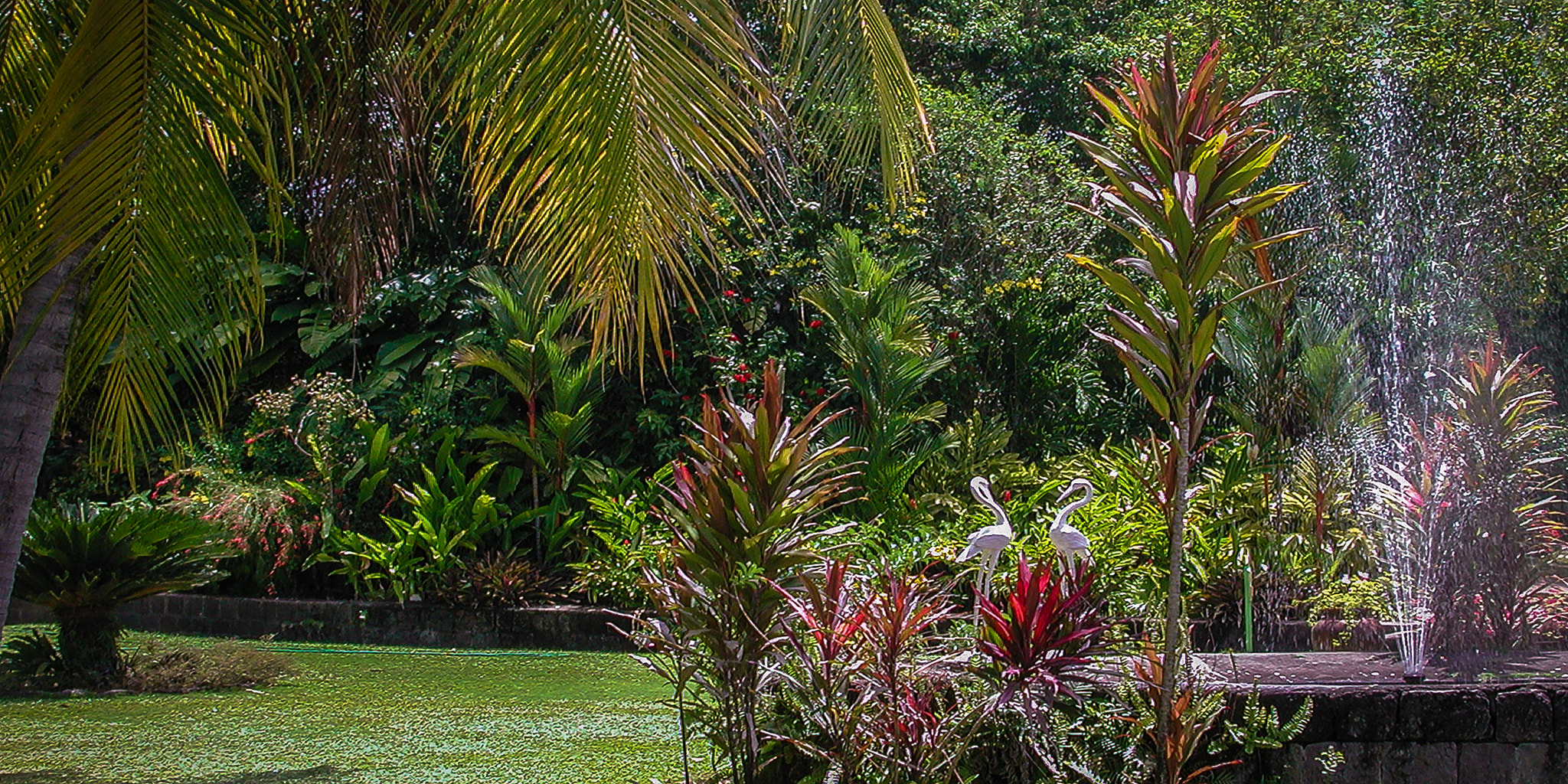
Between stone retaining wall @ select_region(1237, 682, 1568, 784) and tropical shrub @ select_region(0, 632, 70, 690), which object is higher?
stone retaining wall @ select_region(1237, 682, 1568, 784)

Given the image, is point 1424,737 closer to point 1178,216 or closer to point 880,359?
point 1178,216

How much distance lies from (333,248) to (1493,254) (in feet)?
30.4

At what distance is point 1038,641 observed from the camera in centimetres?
378

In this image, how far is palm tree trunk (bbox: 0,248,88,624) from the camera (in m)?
4.22

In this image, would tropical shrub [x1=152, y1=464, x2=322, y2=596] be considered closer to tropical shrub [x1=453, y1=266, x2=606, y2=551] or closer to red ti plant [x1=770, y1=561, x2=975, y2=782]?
tropical shrub [x1=453, y1=266, x2=606, y2=551]

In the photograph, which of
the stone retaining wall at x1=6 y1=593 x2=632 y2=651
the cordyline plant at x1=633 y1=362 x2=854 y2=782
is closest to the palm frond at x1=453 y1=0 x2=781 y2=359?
the cordyline plant at x1=633 y1=362 x2=854 y2=782

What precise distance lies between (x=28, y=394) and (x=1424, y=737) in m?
4.42

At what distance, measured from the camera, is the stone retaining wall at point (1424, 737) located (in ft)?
12.8

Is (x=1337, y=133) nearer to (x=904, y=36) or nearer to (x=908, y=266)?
(x=908, y=266)

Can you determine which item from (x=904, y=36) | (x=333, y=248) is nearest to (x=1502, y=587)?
(x=333, y=248)

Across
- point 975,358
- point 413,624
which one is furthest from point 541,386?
point 975,358

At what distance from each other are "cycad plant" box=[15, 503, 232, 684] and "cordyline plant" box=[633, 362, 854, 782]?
4041 millimetres

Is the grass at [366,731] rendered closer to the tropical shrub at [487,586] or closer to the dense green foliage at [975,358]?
the tropical shrub at [487,586]

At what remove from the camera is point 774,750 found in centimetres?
413
